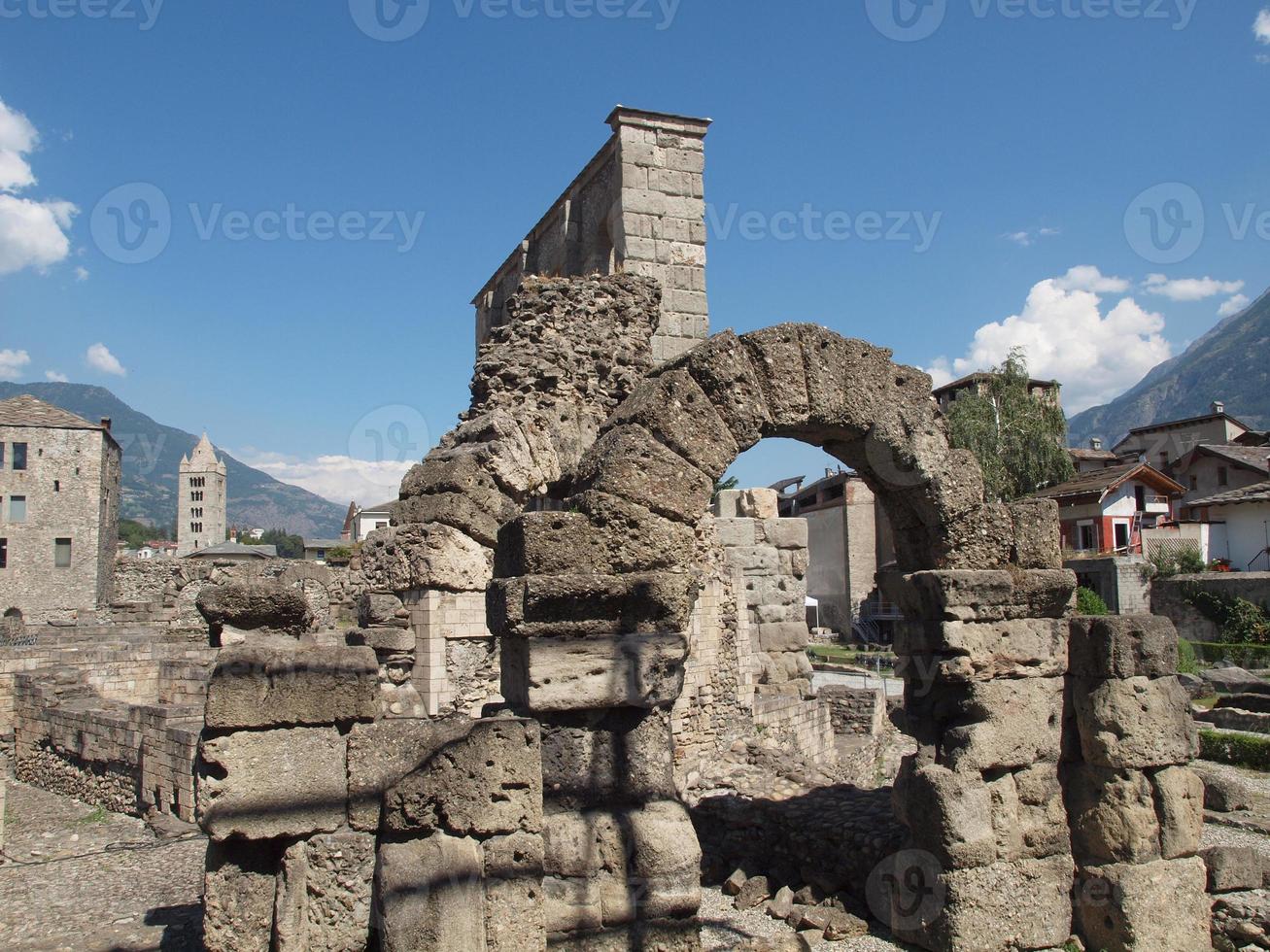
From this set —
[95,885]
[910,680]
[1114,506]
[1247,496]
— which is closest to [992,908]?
[910,680]

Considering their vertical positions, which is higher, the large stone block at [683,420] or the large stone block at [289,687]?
the large stone block at [683,420]

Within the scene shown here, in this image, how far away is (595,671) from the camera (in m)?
4.70

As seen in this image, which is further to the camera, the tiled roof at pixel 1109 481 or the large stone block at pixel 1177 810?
the tiled roof at pixel 1109 481

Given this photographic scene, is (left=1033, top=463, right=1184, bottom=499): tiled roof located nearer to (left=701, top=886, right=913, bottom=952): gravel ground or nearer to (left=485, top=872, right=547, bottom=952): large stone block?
(left=701, top=886, right=913, bottom=952): gravel ground

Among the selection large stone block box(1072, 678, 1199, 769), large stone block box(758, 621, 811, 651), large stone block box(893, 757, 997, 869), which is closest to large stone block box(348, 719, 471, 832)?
large stone block box(893, 757, 997, 869)

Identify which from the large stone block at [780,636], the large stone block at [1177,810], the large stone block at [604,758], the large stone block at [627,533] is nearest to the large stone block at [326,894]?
the large stone block at [604,758]

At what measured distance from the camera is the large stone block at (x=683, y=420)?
517 centimetres

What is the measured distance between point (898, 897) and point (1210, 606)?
2817 centimetres

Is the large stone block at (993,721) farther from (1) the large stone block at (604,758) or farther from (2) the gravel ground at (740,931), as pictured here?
(1) the large stone block at (604,758)

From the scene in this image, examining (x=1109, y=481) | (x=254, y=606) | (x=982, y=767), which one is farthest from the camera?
(x=1109, y=481)

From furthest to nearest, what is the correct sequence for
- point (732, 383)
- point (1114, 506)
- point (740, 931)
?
point (1114, 506) → point (740, 931) → point (732, 383)

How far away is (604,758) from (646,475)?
→ 150 centimetres

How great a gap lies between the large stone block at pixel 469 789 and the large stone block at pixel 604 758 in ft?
2.14

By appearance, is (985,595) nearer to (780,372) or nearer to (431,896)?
(780,372)
